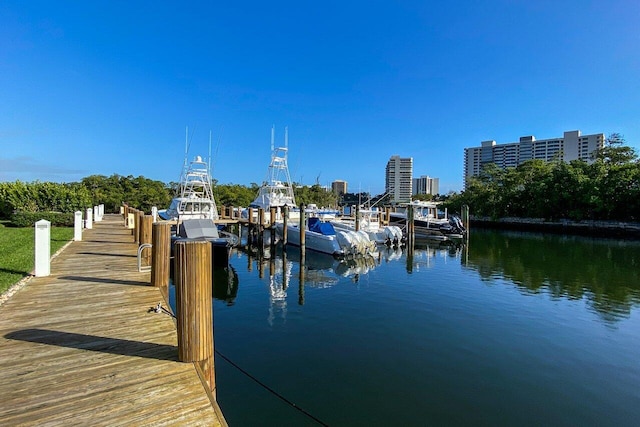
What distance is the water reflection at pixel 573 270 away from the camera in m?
13.1

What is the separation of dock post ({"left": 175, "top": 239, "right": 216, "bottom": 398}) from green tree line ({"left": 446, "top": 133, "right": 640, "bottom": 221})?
52.5 meters

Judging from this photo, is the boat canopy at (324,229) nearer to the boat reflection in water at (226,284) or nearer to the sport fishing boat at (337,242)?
the sport fishing boat at (337,242)

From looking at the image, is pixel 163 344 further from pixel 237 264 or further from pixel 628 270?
pixel 628 270

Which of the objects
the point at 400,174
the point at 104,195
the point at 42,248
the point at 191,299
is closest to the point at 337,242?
the point at 42,248

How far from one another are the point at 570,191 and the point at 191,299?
5581cm

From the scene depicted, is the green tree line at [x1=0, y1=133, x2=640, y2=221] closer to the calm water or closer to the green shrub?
the green shrub

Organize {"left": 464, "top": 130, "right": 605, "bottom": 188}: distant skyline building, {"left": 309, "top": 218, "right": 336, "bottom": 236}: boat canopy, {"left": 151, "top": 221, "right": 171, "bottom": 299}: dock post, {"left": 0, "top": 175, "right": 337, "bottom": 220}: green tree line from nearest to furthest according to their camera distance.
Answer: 1. {"left": 151, "top": 221, "right": 171, "bottom": 299}: dock post
2. {"left": 309, "top": 218, "right": 336, "bottom": 236}: boat canopy
3. {"left": 0, "top": 175, "right": 337, "bottom": 220}: green tree line
4. {"left": 464, "top": 130, "right": 605, "bottom": 188}: distant skyline building

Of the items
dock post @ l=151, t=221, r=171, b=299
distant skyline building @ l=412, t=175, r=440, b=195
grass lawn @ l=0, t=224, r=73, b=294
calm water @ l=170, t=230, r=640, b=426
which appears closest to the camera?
calm water @ l=170, t=230, r=640, b=426

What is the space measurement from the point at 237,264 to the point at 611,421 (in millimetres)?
16546

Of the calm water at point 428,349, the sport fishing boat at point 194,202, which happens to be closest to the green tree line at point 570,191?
the calm water at point 428,349

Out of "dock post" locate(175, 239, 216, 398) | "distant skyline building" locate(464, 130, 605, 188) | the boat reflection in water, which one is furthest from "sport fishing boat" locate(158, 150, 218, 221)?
"distant skyline building" locate(464, 130, 605, 188)

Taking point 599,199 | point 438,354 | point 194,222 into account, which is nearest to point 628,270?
point 438,354

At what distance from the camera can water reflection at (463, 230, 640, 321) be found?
13.1 metres

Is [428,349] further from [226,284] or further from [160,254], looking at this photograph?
[226,284]
